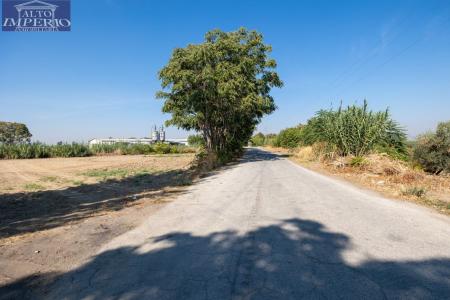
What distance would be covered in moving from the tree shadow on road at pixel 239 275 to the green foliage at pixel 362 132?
46.1 feet

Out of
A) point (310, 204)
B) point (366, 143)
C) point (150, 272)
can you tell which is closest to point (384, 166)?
point (366, 143)

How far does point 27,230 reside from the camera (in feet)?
18.8

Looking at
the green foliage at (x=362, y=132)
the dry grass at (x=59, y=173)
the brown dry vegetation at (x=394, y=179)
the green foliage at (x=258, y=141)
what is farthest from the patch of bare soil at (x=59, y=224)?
the green foliage at (x=258, y=141)

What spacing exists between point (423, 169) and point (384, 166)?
5.28m

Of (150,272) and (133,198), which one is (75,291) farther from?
(133,198)

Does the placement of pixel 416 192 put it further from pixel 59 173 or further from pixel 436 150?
pixel 59 173

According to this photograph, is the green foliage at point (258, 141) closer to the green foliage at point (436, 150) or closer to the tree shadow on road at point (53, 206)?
the green foliage at point (436, 150)

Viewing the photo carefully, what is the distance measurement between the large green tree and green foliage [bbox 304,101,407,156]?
5983 mm

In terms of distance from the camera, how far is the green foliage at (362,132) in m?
17.0

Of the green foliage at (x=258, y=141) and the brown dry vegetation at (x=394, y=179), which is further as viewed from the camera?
the green foliage at (x=258, y=141)

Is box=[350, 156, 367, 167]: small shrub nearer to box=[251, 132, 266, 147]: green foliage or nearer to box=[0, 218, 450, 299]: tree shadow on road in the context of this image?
box=[0, 218, 450, 299]: tree shadow on road

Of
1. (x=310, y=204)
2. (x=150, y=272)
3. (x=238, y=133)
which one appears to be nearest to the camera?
(x=150, y=272)

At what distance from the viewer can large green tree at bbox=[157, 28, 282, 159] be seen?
21797 millimetres

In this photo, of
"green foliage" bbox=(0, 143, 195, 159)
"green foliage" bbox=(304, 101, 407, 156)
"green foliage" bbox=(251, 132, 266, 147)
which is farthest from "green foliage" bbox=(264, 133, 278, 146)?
"green foliage" bbox=(304, 101, 407, 156)
